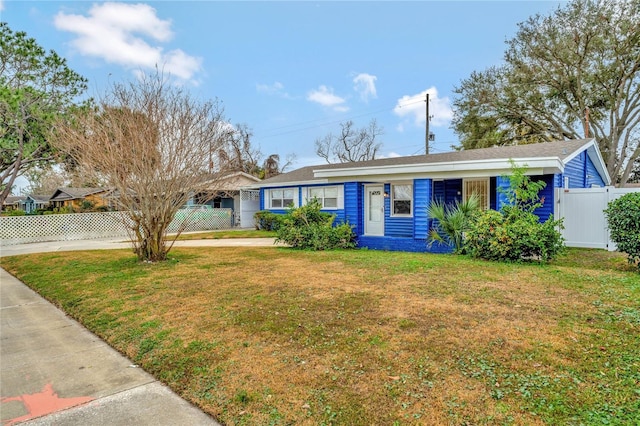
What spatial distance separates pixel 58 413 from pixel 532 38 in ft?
91.6

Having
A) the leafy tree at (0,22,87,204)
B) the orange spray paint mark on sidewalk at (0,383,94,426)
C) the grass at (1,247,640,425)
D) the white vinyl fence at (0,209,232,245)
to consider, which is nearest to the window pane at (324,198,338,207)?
the white vinyl fence at (0,209,232,245)

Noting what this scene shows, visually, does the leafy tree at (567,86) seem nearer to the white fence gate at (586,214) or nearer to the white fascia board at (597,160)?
the white fascia board at (597,160)

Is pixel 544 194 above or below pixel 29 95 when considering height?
below

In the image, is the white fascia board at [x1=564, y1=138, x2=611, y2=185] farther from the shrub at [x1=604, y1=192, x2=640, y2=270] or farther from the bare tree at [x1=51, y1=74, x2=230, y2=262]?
the bare tree at [x1=51, y1=74, x2=230, y2=262]

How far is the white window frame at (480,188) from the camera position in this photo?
1157cm

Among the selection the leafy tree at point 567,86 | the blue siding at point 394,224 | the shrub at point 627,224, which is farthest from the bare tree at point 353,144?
the shrub at point 627,224

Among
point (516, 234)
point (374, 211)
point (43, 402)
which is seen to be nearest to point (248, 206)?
point (374, 211)

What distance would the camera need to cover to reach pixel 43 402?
3.06m

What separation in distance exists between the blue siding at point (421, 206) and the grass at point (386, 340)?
369 cm

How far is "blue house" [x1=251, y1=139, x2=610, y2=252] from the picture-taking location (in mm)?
10258

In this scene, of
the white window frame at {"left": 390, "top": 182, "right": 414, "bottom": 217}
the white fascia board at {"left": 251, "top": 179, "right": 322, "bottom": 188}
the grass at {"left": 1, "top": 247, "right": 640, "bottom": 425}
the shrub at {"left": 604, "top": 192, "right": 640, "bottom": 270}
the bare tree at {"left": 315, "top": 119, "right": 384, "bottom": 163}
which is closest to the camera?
the grass at {"left": 1, "top": 247, "right": 640, "bottom": 425}

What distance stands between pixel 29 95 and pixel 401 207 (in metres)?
17.4

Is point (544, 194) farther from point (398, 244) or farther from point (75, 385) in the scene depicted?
point (75, 385)

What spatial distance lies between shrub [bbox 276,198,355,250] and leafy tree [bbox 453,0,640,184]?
15.9 metres
